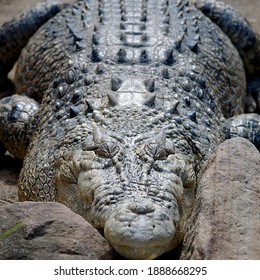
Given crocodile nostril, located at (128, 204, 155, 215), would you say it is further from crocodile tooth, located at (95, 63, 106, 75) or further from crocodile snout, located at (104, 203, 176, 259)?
crocodile tooth, located at (95, 63, 106, 75)

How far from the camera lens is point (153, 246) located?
345 cm

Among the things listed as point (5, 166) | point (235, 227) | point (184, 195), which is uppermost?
point (235, 227)

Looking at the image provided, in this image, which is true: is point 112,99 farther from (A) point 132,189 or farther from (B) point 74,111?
(A) point 132,189

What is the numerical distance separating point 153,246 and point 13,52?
3729 millimetres

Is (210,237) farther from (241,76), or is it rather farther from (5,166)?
(241,76)

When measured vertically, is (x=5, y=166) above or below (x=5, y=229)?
below

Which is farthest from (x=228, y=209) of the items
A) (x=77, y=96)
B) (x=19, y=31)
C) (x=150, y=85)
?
(x=19, y=31)

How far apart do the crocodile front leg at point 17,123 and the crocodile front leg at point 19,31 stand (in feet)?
4.02

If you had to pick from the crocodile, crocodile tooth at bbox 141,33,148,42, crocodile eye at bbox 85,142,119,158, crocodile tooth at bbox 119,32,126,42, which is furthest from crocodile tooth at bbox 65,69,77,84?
crocodile eye at bbox 85,142,119,158

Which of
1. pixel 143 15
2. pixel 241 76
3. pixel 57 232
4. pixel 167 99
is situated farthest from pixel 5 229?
pixel 241 76

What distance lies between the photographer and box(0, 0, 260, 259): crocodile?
3.78m

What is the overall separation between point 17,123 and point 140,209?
205cm

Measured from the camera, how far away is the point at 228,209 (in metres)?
3.54

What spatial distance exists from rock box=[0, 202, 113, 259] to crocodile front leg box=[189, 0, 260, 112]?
324cm
